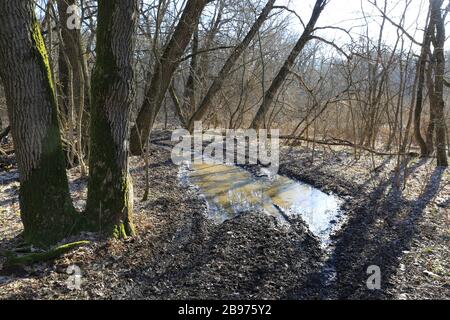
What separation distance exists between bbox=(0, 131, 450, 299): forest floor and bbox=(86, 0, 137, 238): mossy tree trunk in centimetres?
44

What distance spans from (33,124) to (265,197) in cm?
503

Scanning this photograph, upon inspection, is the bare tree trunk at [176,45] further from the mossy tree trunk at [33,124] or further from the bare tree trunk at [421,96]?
the bare tree trunk at [421,96]

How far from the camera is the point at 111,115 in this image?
16.1 ft

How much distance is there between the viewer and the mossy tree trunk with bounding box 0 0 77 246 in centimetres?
421

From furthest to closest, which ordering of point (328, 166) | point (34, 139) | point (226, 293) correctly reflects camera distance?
point (328, 166)
point (34, 139)
point (226, 293)

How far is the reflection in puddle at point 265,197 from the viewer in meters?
6.95

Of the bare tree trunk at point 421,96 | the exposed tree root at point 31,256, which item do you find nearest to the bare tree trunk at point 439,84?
the bare tree trunk at point 421,96

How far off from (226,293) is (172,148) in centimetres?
1008

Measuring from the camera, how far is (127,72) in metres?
4.91

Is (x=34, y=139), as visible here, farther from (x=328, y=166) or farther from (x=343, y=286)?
(x=328, y=166)

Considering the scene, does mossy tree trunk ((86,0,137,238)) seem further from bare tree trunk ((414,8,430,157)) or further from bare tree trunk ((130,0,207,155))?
bare tree trunk ((414,8,430,157))

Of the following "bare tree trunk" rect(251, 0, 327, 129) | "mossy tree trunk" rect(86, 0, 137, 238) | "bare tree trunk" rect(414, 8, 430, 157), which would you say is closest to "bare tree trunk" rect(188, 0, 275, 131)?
"bare tree trunk" rect(251, 0, 327, 129)

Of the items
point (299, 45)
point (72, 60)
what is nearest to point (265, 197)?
point (72, 60)
